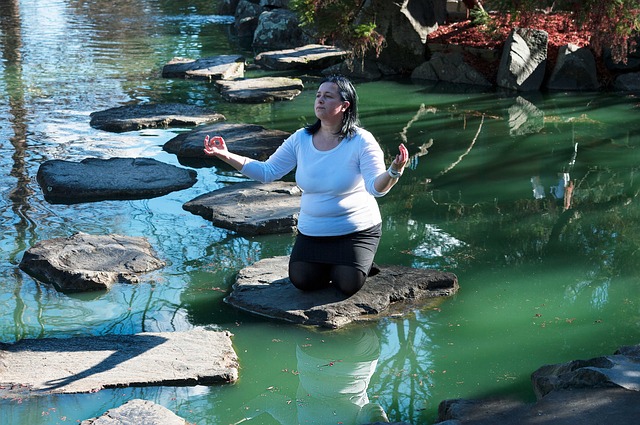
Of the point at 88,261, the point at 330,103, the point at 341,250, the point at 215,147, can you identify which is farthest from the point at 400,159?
the point at 88,261

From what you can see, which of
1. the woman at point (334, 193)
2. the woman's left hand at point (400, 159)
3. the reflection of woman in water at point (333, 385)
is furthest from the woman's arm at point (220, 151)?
the reflection of woman in water at point (333, 385)

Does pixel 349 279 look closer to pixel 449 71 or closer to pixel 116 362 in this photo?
pixel 116 362

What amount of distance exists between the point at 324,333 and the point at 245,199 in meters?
2.33

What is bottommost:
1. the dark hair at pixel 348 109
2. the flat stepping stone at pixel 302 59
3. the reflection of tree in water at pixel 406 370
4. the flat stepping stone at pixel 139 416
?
the reflection of tree in water at pixel 406 370

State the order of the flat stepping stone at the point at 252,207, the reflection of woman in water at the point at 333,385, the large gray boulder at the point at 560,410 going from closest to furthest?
the large gray boulder at the point at 560,410 → the reflection of woman in water at the point at 333,385 → the flat stepping stone at the point at 252,207

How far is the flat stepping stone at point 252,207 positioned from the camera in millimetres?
6156

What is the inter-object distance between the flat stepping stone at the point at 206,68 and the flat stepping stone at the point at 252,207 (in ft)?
19.2

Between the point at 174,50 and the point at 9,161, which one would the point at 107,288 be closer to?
the point at 9,161

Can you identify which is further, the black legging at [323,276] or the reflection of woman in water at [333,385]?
the black legging at [323,276]

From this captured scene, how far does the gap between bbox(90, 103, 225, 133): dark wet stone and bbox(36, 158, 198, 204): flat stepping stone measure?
5.40ft

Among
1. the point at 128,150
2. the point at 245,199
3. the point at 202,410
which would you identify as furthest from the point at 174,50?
the point at 202,410

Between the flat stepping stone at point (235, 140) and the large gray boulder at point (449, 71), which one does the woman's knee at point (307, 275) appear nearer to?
the flat stepping stone at point (235, 140)

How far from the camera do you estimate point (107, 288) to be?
202 inches

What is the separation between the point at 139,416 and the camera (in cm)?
355
